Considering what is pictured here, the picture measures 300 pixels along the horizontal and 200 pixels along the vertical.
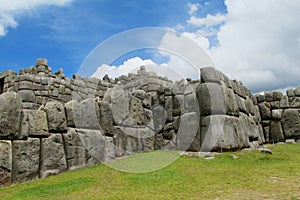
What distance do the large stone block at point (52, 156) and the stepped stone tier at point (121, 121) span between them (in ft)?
0.07

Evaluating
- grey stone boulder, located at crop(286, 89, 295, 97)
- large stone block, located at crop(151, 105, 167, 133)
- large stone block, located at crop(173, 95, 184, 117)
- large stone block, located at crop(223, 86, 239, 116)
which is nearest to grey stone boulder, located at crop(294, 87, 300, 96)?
grey stone boulder, located at crop(286, 89, 295, 97)

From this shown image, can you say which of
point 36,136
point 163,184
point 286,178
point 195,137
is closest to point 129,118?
point 195,137

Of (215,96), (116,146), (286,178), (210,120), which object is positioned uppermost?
(215,96)

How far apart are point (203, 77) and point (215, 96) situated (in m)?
0.80

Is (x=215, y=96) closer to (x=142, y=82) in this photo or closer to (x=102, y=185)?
Answer: (x=102, y=185)

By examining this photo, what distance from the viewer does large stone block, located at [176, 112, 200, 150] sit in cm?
920

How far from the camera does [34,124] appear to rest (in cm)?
620

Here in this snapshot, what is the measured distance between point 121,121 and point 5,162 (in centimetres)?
413

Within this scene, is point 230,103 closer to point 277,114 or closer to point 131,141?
point 131,141

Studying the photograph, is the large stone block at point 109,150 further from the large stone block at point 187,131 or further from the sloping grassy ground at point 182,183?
the large stone block at point 187,131

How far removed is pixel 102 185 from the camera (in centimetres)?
529

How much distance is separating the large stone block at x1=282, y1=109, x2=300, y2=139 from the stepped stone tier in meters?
0.04

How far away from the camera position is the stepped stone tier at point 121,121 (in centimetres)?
593

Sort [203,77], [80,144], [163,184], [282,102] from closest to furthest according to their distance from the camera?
[163,184] < [80,144] < [203,77] < [282,102]
